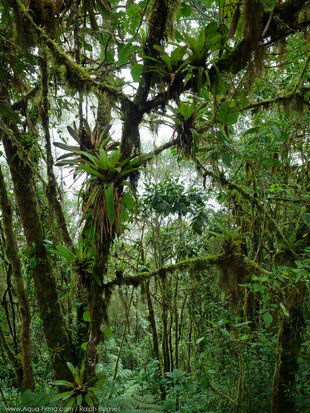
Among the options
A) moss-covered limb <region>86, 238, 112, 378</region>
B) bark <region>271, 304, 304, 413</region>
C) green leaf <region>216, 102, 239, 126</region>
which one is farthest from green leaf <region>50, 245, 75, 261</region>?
bark <region>271, 304, 304, 413</region>

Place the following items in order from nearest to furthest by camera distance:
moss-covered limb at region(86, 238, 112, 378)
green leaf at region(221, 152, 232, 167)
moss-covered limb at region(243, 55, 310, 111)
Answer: moss-covered limb at region(86, 238, 112, 378) < green leaf at region(221, 152, 232, 167) < moss-covered limb at region(243, 55, 310, 111)

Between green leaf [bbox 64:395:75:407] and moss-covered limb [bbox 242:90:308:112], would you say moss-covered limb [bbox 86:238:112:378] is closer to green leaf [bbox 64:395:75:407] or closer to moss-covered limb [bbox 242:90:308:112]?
green leaf [bbox 64:395:75:407]

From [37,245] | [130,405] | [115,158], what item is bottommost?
[130,405]

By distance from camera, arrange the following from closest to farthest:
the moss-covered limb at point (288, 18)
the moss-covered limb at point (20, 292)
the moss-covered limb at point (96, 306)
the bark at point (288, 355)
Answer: the moss-covered limb at point (288, 18), the moss-covered limb at point (96, 306), the moss-covered limb at point (20, 292), the bark at point (288, 355)

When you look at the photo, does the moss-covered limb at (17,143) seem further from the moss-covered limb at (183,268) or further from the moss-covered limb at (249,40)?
the moss-covered limb at (183,268)

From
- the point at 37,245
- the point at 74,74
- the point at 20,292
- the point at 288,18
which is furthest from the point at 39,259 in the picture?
the point at 288,18

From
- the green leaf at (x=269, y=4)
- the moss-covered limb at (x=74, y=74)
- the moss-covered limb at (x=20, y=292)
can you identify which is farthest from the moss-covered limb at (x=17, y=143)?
the green leaf at (x=269, y=4)

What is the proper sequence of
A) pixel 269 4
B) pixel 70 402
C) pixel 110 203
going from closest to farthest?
1. pixel 269 4
2. pixel 110 203
3. pixel 70 402

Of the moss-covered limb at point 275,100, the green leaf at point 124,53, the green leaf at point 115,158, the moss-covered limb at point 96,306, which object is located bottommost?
the moss-covered limb at point 96,306

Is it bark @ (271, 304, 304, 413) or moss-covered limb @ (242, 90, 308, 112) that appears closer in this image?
moss-covered limb @ (242, 90, 308, 112)

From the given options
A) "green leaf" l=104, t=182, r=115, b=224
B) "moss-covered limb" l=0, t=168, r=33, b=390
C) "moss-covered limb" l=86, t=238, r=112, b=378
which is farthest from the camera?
"moss-covered limb" l=0, t=168, r=33, b=390

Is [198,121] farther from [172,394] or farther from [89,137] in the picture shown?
[172,394]

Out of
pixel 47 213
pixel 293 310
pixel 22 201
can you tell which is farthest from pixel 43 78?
pixel 293 310

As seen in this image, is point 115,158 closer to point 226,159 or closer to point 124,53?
point 124,53
